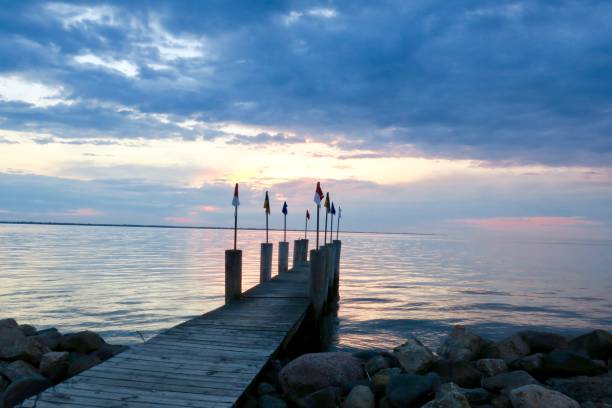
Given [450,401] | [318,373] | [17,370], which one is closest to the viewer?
Result: [450,401]

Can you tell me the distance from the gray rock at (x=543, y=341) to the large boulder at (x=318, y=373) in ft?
12.3

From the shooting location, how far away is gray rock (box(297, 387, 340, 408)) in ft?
22.7

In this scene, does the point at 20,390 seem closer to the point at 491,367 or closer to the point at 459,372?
the point at 459,372

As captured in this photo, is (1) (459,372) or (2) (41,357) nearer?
(1) (459,372)

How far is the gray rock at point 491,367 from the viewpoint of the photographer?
835 centimetres

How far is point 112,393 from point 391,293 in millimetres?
19764

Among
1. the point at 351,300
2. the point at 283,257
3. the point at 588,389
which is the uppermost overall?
the point at 283,257

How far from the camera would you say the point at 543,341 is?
990 cm

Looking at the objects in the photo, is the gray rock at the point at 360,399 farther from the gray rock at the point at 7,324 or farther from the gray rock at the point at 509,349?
the gray rock at the point at 7,324

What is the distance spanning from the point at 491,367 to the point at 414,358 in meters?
1.25

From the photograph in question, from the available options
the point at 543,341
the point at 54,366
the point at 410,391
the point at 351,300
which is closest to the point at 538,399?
the point at 410,391

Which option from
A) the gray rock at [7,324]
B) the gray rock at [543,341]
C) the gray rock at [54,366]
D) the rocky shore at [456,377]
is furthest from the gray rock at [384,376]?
the gray rock at [7,324]

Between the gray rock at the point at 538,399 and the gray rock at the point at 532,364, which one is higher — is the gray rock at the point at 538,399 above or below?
above

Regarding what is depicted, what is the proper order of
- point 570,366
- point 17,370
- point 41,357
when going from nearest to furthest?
point 570,366 → point 17,370 → point 41,357
